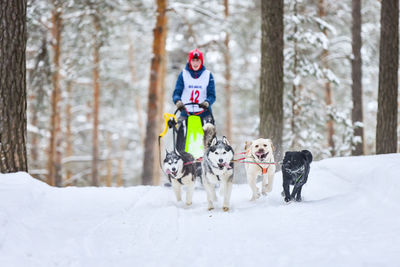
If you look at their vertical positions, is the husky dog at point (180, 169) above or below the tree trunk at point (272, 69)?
below

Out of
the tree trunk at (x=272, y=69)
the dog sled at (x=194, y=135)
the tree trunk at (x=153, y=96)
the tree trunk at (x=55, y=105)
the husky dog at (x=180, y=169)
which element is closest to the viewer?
the husky dog at (x=180, y=169)

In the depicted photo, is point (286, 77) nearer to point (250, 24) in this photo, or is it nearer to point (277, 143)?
point (277, 143)

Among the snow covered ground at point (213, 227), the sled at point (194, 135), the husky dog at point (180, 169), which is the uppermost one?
the sled at point (194, 135)

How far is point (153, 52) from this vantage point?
11.4 metres

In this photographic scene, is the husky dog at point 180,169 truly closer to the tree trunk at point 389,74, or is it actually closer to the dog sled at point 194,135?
the dog sled at point 194,135

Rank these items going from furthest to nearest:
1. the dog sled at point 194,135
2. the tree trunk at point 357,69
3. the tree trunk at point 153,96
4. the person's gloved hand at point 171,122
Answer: the tree trunk at point 153,96 → the tree trunk at point 357,69 → the dog sled at point 194,135 → the person's gloved hand at point 171,122

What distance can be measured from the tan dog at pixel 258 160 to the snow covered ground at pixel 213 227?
28cm

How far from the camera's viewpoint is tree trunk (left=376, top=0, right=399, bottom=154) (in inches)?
279

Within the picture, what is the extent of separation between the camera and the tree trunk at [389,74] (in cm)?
707

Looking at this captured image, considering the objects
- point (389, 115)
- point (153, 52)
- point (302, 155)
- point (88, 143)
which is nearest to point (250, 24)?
point (153, 52)

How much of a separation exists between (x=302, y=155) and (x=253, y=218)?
3.08 ft

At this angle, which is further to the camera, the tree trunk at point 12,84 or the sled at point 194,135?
the sled at point 194,135

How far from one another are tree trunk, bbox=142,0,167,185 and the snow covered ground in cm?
587

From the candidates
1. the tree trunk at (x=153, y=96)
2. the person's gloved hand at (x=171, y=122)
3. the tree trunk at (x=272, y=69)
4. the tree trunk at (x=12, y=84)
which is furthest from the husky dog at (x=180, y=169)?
the tree trunk at (x=153, y=96)
